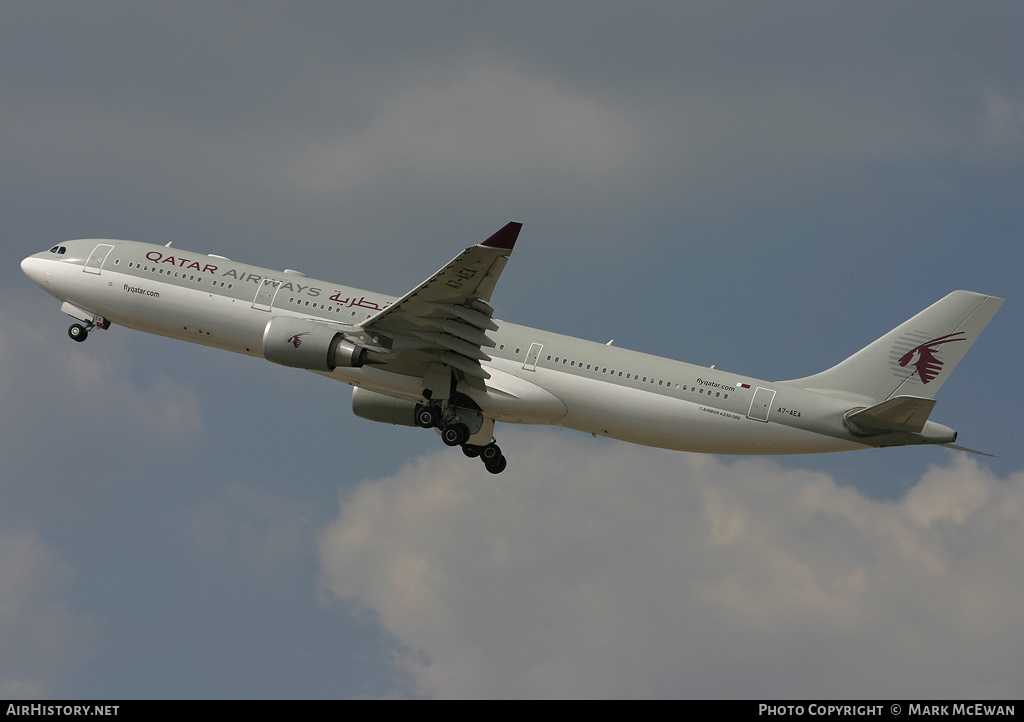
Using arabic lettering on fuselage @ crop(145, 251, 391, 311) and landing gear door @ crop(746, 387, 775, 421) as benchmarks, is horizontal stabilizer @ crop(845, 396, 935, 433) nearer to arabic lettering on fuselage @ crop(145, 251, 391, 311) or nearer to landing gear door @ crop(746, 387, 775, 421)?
landing gear door @ crop(746, 387, 775, 421)

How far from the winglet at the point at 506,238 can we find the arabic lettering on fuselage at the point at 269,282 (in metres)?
8.76

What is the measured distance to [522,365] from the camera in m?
44.5

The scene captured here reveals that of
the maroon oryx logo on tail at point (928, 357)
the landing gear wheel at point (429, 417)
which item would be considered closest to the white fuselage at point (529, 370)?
the landing gear wheel at point (429, 417)

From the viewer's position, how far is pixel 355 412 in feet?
164

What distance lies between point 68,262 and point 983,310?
3828 centimetres

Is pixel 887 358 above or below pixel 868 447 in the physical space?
above

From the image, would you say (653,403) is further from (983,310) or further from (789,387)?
(983,310)

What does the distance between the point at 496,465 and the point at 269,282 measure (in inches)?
501

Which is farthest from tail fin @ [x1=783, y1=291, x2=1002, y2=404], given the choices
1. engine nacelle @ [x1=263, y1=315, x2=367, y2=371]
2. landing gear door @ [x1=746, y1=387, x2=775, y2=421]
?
engine nacelle @ [x1=263, y1=315, x2=367, y2=371]

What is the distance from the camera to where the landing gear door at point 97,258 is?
4775 cm

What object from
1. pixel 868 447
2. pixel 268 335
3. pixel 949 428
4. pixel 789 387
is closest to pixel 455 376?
pixel 268 335
